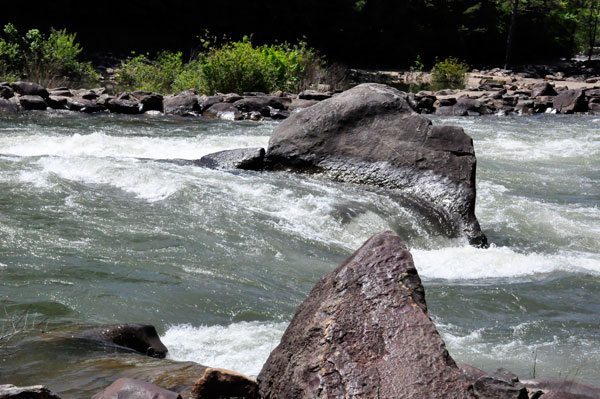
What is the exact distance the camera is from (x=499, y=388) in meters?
3.06

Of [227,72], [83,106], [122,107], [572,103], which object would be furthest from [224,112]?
[572,103]

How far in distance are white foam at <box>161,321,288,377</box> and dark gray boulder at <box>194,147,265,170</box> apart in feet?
16.0

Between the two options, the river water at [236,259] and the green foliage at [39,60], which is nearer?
the river water at [236,259]

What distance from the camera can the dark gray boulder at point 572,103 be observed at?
20.3 metres

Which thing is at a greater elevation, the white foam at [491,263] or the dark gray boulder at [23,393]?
the dark gray boulder at [23,393]

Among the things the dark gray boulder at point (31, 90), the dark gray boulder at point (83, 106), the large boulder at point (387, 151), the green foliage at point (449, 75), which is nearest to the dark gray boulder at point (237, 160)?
the large boulder at point (387, 151)

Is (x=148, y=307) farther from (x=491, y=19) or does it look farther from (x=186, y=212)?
(x=491, y=19)

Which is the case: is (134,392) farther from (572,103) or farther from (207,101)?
(572,103)

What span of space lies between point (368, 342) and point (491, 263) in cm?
418

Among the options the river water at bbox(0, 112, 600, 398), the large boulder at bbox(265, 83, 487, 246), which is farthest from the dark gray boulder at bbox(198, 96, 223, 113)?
the large boulder at bbox(265, 83, 487, 246)

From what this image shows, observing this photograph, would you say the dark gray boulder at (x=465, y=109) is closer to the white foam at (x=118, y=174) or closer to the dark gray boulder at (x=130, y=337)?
the white foam at (x=118, y=174)

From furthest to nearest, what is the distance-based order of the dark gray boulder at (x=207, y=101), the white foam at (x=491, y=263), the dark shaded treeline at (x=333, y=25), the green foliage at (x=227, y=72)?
the dark shaded treeline at (x=333, y=25)
the green foliage at (x=227, y=72)
the dark gray boulder at (x=207, y=101)
the white foam at (x=491, y=263)

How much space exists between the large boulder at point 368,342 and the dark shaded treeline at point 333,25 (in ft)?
100

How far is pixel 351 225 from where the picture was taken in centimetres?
741
